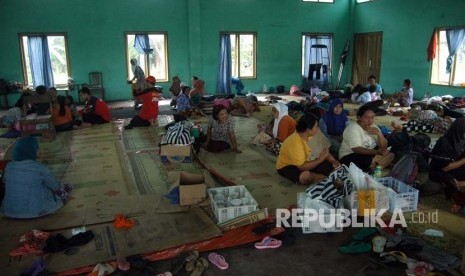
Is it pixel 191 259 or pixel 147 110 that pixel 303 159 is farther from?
pixel 147 110

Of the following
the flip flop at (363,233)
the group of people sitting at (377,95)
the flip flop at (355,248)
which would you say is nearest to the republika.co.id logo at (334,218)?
the flip flop at (363,233)

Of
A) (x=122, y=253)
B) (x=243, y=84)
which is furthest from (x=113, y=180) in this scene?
(x=243, y=84)

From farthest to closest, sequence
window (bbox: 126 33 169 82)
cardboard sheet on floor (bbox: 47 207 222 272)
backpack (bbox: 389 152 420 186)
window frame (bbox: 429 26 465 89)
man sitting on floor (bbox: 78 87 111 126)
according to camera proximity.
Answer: window (bbox: 126 33 169 82), window frame (bbox: 429 26 465 89), man sitting on floor (bbox: 78 87 111 126), backpack (bbox: 389 152 420 186), cardboard sheet on floor (bbox: 47 207 222 272)

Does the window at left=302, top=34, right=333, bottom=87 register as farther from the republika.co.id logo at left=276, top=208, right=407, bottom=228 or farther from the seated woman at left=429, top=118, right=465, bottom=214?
the republika.co.id logo at left=276, top=208, right=407, bottom=228

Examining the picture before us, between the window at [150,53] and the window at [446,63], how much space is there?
7.76 m

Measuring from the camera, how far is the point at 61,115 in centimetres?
727

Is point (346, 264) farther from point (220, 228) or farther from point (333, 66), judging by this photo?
point (333, 66)

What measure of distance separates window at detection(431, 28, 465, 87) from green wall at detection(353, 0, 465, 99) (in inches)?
6.6

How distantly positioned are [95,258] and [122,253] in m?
0.19

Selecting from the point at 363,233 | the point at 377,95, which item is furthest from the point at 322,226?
the point at 377,95

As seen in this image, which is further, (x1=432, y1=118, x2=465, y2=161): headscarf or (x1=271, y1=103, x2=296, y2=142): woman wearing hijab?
(x1=271, y1=103, x2=296, y2=142): woman wearing hijab

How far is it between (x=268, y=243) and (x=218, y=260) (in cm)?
44

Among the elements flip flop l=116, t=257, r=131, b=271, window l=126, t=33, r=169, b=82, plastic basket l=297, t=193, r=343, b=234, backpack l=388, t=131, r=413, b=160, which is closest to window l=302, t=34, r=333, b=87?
window l=126, t=33, r=169, b=82

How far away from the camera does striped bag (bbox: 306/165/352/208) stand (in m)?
3.45
